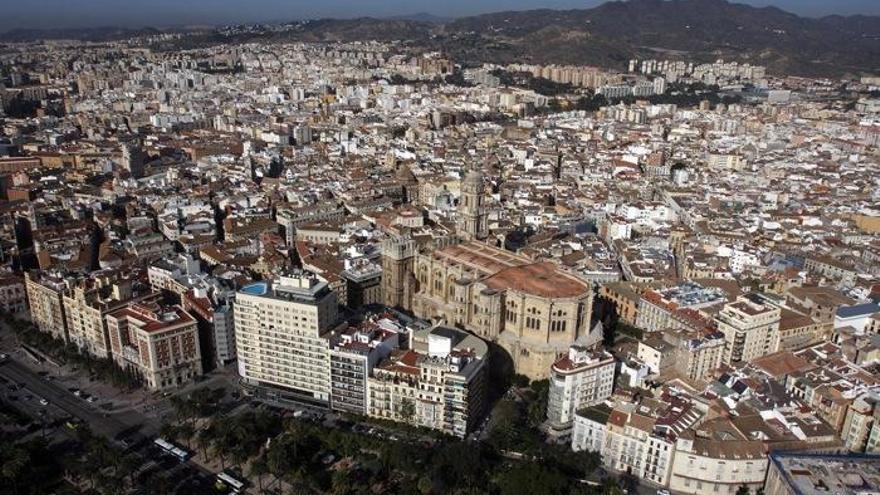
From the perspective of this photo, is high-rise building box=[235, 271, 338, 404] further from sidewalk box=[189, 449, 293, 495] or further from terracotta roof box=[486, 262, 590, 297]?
terracotta roof box=[486, 262, 590, 297]

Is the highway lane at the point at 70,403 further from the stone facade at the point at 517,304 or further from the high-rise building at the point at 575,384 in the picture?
the high-rise building at the point at 575,384

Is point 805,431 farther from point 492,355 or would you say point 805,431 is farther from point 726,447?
point 492,355

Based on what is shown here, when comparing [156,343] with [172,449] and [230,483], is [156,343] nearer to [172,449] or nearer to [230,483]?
[172,449]

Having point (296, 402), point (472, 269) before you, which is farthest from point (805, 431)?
point (296, 402)

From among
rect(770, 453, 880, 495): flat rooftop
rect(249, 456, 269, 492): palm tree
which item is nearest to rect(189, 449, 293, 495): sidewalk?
rect(249, 456, 269, 492): palm tree

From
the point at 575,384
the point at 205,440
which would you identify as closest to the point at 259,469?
the point at 205,440

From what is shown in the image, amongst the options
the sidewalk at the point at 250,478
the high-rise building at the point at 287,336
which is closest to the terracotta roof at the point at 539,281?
the high-rise building at the point at 287,336

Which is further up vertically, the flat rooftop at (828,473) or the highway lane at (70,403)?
the flat rooftop at (828,473)
